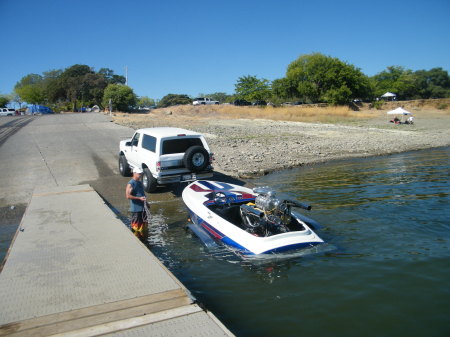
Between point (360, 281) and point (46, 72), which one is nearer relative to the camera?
point (360, 281)

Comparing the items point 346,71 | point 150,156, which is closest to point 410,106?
point 346,71

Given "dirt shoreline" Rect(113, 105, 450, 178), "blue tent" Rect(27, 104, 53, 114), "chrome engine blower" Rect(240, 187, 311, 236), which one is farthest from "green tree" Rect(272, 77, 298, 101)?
"chrome engine blower" Rect(240, 187, 311, 236)

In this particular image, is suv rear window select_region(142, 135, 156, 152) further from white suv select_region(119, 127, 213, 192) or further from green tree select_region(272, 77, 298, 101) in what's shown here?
green tree select_region(272, 77, 298, 101)

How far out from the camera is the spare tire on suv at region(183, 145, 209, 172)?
11008 mm

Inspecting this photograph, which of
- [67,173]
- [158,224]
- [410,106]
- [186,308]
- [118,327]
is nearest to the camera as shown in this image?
[118,327]

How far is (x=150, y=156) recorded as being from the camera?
11.4 meters

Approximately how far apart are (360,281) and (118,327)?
390 centimetres

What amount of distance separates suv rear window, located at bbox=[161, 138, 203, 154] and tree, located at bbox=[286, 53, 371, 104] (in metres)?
46.2

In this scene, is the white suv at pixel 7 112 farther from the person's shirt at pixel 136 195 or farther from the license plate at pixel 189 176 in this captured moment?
the person's shirt at pixel 136 195

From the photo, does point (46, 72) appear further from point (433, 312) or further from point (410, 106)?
point (433, 312)

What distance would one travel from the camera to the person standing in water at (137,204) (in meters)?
8.04

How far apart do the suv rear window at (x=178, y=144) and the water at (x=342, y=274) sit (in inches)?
64.7

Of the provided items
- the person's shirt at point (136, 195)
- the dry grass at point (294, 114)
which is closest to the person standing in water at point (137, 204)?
the person's shirt at point (136, 195)

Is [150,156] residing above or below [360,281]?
above
